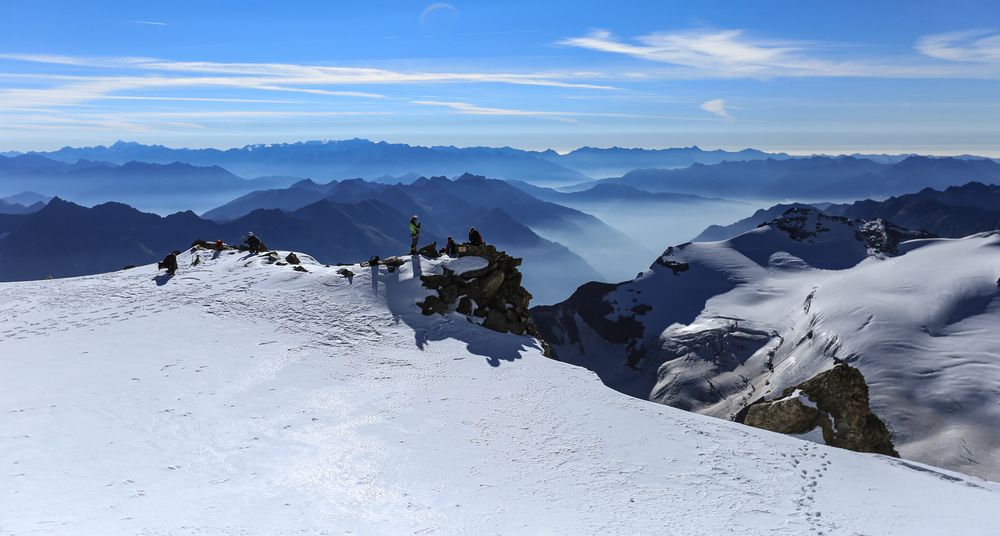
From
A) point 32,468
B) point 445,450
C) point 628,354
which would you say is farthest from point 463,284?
point 628,354

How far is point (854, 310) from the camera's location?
12731cm

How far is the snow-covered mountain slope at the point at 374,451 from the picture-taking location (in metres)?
12.9

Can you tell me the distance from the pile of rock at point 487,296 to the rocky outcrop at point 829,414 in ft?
43.4

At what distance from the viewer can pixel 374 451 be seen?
53.7 ft

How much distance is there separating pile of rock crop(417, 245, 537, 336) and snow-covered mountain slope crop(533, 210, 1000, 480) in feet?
253

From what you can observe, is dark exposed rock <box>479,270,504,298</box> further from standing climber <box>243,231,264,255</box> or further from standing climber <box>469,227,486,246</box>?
standing climber <box>243,231,264,255</box>

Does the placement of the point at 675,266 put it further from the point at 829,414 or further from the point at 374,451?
the point at 374,451

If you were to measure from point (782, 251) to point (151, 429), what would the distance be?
8321 inches

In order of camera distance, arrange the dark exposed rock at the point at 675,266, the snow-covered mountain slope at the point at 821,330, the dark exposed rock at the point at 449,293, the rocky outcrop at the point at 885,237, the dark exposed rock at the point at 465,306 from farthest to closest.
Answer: the dark exposed rock at the point at 675,266 < the rocky outcrop at the point at 885,237 < the snow-covered mountain slope at the point at 821,330 < the dark exposed rock at the point at 449,293 < the dark exposed rock at the point at 465,306

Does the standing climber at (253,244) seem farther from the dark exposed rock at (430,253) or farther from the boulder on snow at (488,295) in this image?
the boulder on snow at (488,295)

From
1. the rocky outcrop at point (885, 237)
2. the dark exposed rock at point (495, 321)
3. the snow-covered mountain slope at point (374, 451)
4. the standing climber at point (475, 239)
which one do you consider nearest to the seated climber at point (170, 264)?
the snow-covered mountain slope at point (374, 451)

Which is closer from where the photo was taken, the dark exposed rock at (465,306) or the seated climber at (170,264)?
the dark exposed rock at (465,306)

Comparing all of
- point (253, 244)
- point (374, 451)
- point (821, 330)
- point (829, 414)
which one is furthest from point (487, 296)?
point (821, 330)

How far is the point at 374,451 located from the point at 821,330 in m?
133
